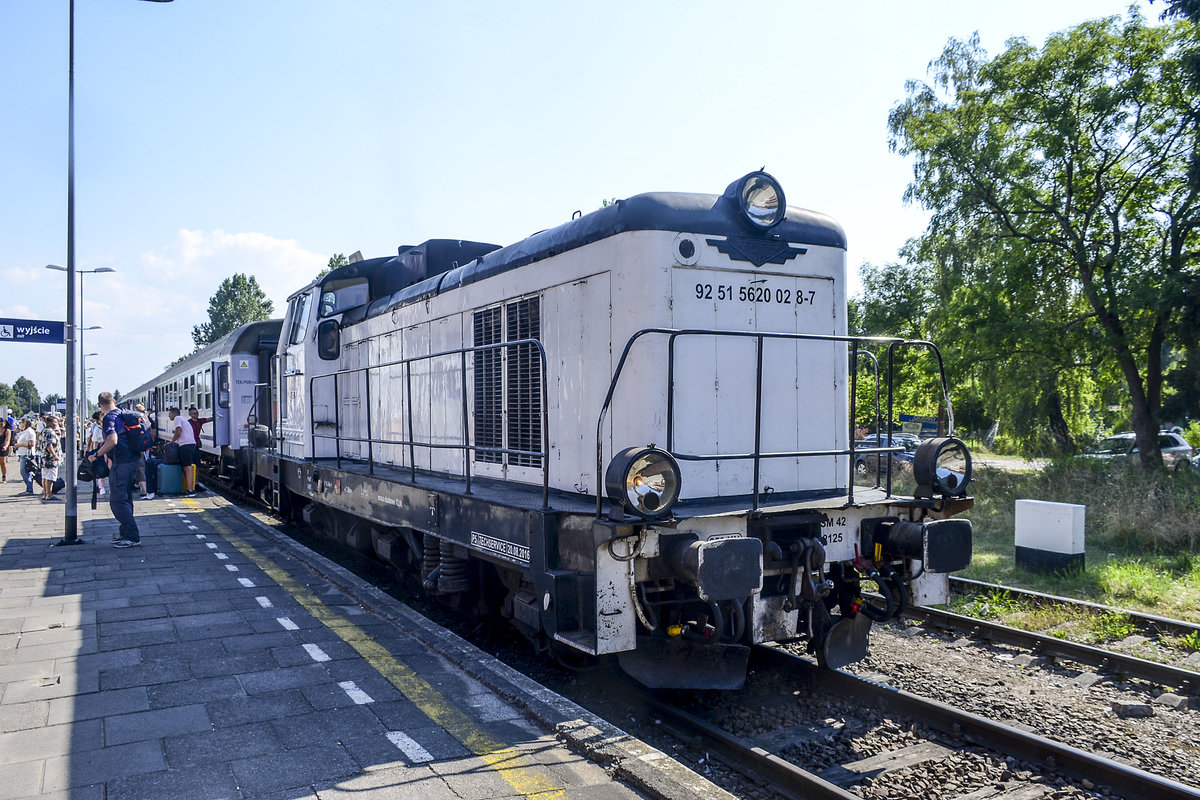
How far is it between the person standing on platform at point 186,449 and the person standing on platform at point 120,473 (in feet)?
19.8

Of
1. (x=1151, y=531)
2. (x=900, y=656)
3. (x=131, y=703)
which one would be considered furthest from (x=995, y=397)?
(x=131, y=703)

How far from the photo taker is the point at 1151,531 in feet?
31.5

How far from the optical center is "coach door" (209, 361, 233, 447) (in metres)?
14.7

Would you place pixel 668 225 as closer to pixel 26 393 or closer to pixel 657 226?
pixel 657 226

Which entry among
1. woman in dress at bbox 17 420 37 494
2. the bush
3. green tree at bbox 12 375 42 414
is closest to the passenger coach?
the bush

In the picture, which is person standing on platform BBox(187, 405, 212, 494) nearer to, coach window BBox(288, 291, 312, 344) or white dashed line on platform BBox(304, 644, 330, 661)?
coach window BBox(288, 291, 312, 344)

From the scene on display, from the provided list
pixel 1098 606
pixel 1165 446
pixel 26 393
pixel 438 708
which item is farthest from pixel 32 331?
pixel 26 393

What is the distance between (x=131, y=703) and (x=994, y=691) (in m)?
4.98

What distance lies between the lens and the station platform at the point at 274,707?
334cm

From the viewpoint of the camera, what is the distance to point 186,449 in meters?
14.9

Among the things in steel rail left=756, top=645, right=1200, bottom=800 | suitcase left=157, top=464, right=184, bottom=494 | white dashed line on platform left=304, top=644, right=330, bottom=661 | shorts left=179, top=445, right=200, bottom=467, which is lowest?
steel rail left=756, top=645, right=1200, bottom=800

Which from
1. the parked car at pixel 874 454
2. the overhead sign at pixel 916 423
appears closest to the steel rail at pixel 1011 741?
the parked car at pixel 874 454

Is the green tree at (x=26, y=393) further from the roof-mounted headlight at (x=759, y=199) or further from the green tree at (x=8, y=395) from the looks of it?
the roof-mounted headlight at (x=759, y=199)

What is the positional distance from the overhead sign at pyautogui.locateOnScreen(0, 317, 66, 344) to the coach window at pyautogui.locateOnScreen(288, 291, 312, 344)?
2.98 m
